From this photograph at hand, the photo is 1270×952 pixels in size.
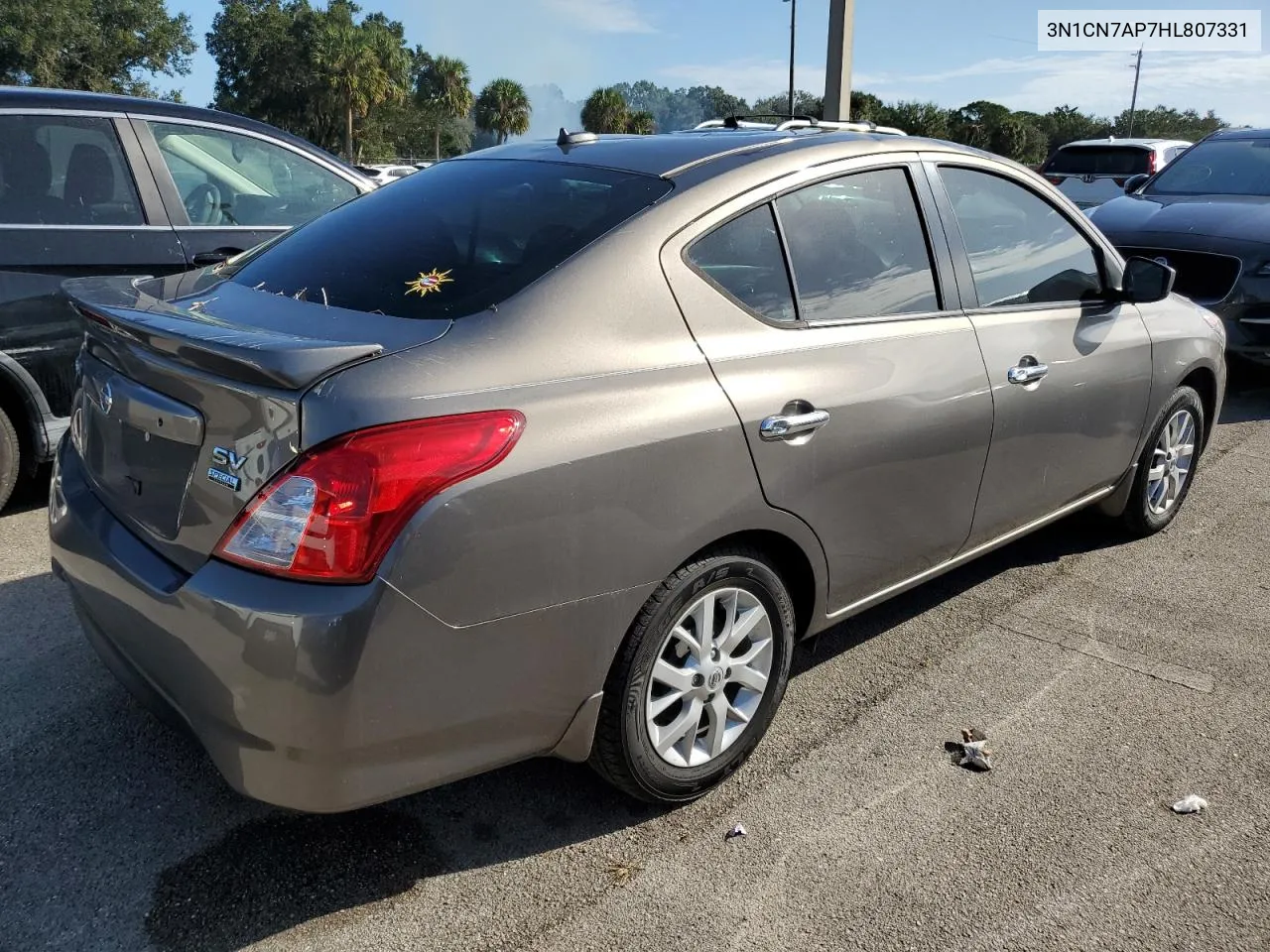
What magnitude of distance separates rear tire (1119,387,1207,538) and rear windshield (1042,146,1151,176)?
9.57 m

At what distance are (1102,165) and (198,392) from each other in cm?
1345

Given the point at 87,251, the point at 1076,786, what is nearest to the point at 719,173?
the point at 1076,786

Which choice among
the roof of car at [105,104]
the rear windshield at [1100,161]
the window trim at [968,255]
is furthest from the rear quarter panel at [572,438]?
the rear windshield at [1100,161]

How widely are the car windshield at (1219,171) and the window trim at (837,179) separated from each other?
612 cm

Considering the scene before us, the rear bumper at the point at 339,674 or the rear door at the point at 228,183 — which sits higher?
the rear door at the point at 228,183

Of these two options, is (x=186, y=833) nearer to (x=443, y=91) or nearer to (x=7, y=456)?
(x=7, y=456)

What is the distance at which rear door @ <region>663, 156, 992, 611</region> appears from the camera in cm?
261

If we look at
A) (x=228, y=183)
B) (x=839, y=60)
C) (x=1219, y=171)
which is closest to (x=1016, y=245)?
(x=228, y=183)

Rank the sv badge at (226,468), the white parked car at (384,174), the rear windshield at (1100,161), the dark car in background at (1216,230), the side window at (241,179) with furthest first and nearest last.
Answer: the rear windshield at (1100,161)
the dark car in background at (1216,230)
the side window at (241,179)
the white parked car at (384,174)
the sv badge at (226,468)

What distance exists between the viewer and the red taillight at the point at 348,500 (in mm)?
1975

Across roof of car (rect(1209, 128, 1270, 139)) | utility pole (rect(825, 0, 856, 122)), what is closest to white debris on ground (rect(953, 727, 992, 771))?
roof of car (rect(1209, 128, 1270, 139))

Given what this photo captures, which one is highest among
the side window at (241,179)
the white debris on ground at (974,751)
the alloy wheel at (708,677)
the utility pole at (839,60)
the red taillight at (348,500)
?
the utility pole at (839,60)

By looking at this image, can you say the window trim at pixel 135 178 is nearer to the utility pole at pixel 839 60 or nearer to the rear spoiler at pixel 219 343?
the rear spoiler at pixel 219 343

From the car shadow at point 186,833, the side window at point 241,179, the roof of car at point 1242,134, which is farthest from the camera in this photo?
the roof of car at point 1242,134
